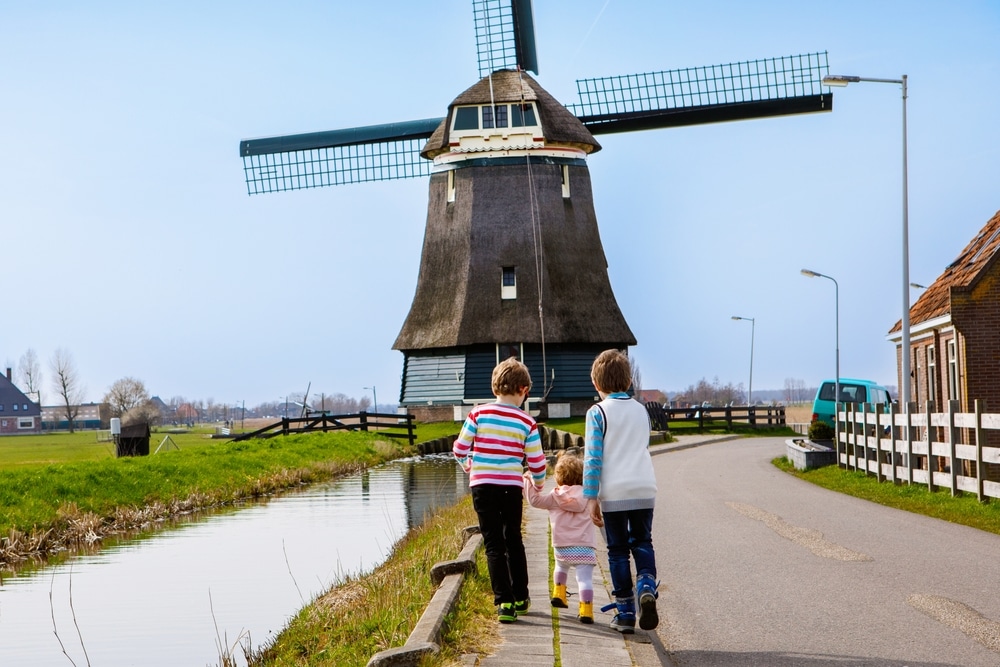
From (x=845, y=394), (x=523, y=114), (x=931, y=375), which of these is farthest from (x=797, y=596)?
(x=845, y=394)

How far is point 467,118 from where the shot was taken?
40.5 m

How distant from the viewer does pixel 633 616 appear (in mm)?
A: 7438

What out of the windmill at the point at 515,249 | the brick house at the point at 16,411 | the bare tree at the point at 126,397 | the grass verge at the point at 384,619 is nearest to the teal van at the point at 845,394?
the windmill at the point at 515,249

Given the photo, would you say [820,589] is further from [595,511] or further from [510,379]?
[510,379]

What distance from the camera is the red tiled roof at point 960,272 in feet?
80.2

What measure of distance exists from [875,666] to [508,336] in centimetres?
3310

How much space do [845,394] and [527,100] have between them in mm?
15138

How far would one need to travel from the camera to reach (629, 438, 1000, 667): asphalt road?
23.3ft

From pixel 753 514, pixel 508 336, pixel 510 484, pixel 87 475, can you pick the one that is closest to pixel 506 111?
pixel 508 336

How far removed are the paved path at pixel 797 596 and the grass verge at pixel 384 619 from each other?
263mm

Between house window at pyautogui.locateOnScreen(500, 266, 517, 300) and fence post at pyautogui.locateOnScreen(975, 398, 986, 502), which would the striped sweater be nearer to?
fence post at pyautogui.locateOnScreen(975, 398, 986, 502)

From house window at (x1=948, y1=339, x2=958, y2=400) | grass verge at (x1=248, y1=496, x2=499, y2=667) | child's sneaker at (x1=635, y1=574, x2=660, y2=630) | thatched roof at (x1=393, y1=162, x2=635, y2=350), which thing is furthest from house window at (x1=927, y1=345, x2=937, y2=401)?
child's sneaker at (x1=635, y1=574, x2=660, y2=630)

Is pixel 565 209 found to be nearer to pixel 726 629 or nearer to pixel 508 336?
pixel 508 336

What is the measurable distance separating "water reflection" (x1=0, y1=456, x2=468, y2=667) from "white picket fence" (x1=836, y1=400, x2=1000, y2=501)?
7523 mm
